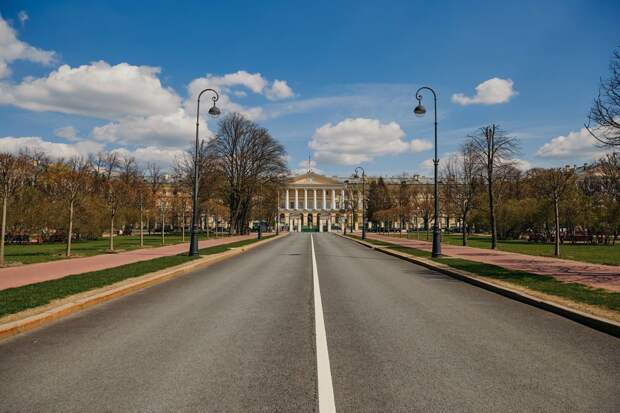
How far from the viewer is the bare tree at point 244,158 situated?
6125 centimetres

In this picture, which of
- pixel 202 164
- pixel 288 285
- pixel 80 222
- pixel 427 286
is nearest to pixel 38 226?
pixel 80 222

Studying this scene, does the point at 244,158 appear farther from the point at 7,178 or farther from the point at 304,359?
the point at 304,359

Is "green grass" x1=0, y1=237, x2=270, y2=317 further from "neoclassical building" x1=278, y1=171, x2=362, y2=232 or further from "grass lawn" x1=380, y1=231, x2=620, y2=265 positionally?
"neoclassical building" x1=278, y1=171, x2=362, y2=232

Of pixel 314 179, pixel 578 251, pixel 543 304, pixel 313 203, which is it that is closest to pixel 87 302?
pixel 543 304

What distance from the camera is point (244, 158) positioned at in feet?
202

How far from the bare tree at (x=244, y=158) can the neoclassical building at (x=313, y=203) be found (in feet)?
216

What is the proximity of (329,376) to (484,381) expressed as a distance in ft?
5.20

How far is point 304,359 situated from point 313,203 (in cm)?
13410

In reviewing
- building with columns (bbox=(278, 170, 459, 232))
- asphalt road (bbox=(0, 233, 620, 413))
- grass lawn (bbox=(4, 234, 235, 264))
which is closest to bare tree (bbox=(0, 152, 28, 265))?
grass lawn (bbox=(4, 234, 235, 264))

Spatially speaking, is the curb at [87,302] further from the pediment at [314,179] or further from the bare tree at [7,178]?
the pediment at [314,179]

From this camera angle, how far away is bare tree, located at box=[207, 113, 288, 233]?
61250 millimetres

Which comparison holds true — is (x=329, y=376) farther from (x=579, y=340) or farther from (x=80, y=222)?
(x=80, y=222)

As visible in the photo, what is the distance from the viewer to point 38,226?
39.2 meters

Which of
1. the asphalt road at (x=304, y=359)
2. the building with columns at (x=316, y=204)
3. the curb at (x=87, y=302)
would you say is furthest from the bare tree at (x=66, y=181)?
the building with columns at (x=316, y=204)
